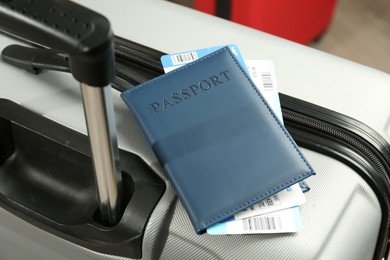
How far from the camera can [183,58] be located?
702 millimetres

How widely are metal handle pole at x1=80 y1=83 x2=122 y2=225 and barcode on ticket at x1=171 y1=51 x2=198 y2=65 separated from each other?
0.59ft

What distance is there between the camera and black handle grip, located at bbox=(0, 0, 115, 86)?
0.43m

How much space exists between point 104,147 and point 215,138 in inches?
5.6

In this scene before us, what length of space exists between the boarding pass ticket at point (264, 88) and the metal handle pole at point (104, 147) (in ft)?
0.41

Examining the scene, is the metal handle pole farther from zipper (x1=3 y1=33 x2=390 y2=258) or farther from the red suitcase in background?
the red suitcase in background

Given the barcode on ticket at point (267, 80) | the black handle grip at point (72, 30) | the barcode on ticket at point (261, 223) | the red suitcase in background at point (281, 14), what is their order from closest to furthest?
the black handle grip at point (72, 30), the barcode on ticket at point (261, 223), the barcode on ticket at point (267, 80), the red suitcase in background at point (281, 14)

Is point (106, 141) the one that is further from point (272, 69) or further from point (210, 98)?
point (272, 69)

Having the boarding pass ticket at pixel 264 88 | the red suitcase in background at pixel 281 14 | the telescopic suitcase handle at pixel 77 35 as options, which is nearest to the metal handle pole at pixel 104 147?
the telescopic suitcase handle at pixel 77 35

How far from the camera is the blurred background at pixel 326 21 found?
128 centimetres

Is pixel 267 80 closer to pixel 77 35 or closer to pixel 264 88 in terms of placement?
pixel 264 88

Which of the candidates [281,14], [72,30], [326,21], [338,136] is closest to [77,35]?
[72,30]

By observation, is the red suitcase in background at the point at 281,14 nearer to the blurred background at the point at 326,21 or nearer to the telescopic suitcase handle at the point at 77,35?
the blurred background at the point at 326,21

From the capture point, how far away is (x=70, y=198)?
683 millimetres

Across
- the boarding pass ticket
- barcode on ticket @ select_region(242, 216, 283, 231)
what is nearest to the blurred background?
the boarding pass ticket
